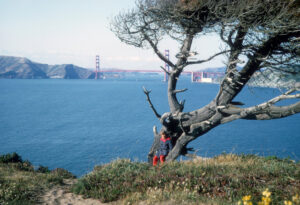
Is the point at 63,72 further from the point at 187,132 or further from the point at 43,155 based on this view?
the point at 187,132

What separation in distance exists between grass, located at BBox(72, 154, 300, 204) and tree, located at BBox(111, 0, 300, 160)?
7.53 feet

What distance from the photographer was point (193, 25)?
24.6 feet

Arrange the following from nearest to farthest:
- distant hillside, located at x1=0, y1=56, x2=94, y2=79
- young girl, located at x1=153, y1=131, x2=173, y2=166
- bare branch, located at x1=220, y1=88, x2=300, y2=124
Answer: bare branch, located at x1=220, y1=88, x2=300, y2=124 → young girl, located at x1=153, y1=131, x2=173, y2=166 → distant hillside, located at x1=0, y1=56, x2=94, y2=79

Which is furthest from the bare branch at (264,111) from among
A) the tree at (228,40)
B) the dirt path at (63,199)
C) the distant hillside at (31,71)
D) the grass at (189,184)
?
the distant hillside at (31,71)

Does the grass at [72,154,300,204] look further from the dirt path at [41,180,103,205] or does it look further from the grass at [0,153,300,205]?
the dirt path at [41,180,103,205]

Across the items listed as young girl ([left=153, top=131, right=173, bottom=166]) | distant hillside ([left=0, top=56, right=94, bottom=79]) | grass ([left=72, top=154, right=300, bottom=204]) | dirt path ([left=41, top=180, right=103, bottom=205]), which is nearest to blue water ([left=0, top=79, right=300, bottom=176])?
young girl ([left=153, top=131, right=173, bottom=166])

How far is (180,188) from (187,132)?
12.9ft

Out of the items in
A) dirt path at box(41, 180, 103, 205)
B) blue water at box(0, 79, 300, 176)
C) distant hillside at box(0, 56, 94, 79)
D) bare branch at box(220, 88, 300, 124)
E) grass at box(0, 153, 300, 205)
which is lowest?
blue water at box(0, 79, 300, 176)

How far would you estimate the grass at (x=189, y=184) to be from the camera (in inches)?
163

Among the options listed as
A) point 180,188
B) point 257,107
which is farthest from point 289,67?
point 180,188

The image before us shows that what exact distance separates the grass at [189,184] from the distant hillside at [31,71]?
17735cm

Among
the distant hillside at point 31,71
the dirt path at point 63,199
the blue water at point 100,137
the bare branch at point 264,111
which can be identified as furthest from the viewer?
the distant hillside at point 31,71

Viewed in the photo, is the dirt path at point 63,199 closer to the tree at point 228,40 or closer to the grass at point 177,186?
the grass at point 177,186

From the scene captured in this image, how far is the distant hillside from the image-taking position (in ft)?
599
